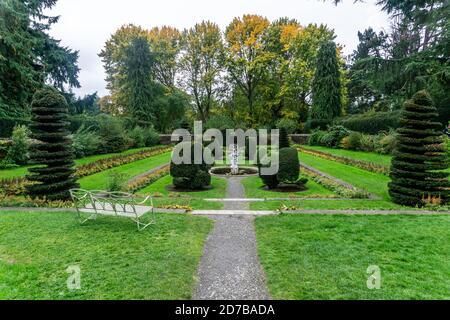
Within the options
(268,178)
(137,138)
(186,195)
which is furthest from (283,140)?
(137,138)

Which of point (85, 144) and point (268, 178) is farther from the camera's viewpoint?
point (85, 144)

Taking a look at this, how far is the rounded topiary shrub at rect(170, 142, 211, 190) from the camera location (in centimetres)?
1044

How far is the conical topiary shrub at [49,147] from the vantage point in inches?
320

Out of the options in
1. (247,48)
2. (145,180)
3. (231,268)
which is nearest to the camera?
(231,268)

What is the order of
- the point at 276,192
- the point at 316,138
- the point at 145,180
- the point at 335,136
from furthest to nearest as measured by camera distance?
the point at 316,138
the point at 335,136
the point at 145,180
the point at 276,192

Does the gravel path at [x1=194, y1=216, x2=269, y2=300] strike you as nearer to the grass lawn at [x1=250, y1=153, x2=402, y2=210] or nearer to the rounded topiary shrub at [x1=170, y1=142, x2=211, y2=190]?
the grass lawn at [x1=250, y1=153, x2=402, y2=210]

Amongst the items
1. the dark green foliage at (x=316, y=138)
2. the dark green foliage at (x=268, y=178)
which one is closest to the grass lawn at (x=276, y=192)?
the dark green foliage at (x=268, y=178)

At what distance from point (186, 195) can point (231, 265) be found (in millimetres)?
5556

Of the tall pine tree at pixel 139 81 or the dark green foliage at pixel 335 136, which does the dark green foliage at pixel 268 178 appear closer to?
the dark green foliage at pixel 335 136

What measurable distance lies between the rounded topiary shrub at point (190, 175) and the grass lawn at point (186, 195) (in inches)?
18.1

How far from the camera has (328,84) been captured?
31188mm

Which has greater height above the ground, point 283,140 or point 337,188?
point 283,140

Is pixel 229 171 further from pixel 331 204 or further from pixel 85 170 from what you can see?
pixel 331 204

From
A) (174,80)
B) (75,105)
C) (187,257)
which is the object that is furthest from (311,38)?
(187,257)
